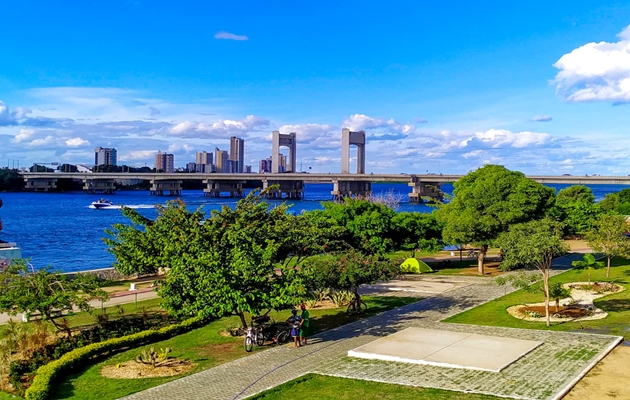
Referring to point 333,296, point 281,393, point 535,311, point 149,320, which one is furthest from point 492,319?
point 149,320

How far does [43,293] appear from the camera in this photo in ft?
67.2

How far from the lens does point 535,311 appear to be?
2436 centimetres

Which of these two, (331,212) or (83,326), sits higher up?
(331,212)

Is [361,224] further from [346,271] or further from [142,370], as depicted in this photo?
[142,370]

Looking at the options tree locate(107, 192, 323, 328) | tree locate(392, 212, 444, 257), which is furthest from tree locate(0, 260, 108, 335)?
tree locate(392, 212, 444, 257)

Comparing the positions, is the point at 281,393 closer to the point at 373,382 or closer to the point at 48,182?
the point at 373,382

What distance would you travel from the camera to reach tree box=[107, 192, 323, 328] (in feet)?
61.8

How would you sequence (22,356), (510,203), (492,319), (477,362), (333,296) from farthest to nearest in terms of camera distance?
(510,203), (333,296), (492,319), (22,356), (477,362)

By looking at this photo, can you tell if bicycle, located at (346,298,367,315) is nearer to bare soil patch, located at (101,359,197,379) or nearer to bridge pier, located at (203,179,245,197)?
bare soil patch, located at (101,359,197,379)

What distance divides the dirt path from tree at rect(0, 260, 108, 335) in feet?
50.5

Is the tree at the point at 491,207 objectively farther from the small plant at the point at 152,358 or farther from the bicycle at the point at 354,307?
the small plant at the point at 152,358

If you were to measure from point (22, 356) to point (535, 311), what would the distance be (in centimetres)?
1887

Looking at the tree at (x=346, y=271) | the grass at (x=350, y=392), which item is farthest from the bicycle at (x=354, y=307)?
the grass at (x=350, y=392)

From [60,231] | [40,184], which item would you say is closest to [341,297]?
[60,231]
